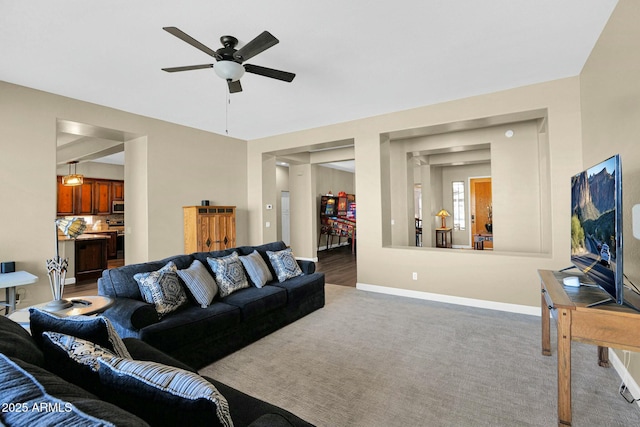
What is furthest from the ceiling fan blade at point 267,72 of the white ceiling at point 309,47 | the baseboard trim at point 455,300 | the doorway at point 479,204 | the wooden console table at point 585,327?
the doorway at point 479,204

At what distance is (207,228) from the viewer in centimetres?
524

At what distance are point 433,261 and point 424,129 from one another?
1.95 metres

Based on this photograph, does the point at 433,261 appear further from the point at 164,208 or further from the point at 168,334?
the point at 164,208

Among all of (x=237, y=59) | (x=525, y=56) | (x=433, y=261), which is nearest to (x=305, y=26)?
(x=237, y=59)

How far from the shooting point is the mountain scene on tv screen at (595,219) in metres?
1.73

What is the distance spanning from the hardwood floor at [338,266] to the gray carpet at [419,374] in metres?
2.09

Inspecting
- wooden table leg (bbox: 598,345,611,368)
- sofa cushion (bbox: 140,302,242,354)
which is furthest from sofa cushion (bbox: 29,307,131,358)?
wooden table leg (bbox: 598,345,611,368)

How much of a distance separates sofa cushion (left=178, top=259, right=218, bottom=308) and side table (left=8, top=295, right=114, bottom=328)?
0.61 meters

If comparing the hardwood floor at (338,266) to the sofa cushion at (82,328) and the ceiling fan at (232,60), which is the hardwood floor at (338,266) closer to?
the ceiling fan at (232,60)

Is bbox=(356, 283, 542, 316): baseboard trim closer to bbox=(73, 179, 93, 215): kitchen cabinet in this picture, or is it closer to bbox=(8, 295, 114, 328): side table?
bbox=(8, 295, 114, 328): side table

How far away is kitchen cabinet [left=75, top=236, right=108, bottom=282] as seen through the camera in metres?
5.96

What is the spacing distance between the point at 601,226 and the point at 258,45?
2.61m

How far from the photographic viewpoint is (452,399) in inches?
83.1

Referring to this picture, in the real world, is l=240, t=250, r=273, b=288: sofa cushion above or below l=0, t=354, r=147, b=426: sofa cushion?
below
